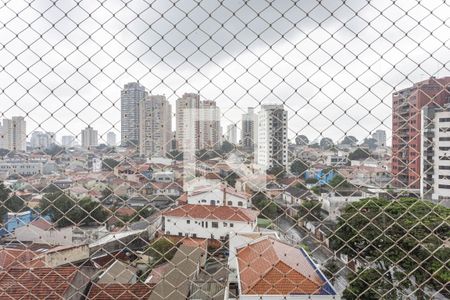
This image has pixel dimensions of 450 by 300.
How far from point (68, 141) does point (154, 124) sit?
36 cm

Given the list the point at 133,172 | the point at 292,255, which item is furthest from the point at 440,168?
the point at 292,255

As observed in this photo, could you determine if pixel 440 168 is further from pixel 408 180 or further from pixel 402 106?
pixel 402 106

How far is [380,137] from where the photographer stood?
1444mm

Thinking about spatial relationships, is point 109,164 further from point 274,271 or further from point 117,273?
point 117,273

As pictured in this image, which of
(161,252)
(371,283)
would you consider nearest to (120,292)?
(161,252)

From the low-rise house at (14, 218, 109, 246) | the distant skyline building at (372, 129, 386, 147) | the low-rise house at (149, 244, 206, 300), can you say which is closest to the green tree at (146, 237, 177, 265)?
the low-rise house at (149, 244, 206, 300)

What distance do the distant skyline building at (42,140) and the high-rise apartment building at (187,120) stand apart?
50cm

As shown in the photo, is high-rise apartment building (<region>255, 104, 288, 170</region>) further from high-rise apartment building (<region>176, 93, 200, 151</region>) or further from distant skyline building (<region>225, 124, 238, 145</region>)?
high-rise apartment building (<region>176, 93, 200, 151</region>)

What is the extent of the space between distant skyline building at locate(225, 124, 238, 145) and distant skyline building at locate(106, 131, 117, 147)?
45cm

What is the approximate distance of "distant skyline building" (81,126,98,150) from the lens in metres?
1.39

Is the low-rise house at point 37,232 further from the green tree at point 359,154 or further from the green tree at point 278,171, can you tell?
the green tree at point 359,154

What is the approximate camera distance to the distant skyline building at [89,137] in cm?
139

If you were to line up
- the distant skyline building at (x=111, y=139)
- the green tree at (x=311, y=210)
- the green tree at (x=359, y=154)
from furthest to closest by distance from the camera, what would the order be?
the green tree at (x=311, y=210)
the green tree at (x=359, y=154)
the distant skyline building at (x=111, y=139)

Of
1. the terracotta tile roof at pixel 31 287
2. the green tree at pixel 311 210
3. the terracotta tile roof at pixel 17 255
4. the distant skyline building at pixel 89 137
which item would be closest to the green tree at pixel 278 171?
the green tree at pixel 311 210
